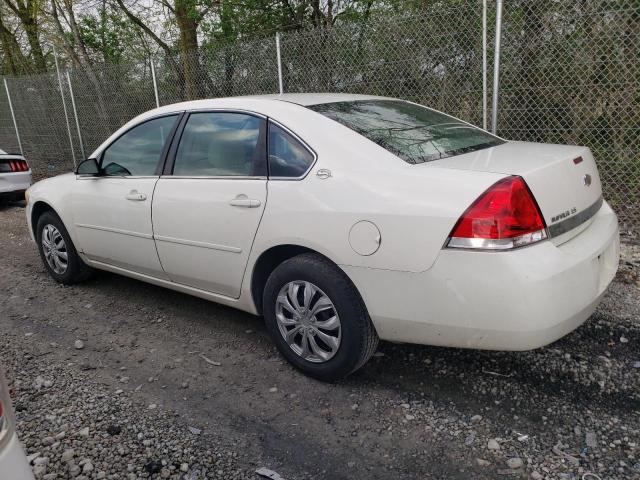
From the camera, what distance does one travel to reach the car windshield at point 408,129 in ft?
9.59

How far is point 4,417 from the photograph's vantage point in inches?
61.2

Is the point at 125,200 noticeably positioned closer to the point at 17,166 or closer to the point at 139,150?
the point at 139,150

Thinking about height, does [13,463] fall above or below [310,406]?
above

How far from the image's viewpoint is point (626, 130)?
524 cm

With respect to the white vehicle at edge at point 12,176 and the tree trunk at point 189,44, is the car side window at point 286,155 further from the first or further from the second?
the white vehicle at edge at point 12,176

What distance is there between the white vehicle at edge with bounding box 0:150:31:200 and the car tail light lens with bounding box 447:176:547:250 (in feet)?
28.0

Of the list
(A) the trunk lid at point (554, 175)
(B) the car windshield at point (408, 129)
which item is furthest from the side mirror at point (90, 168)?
(A) the trunk lid at point (554, 175)

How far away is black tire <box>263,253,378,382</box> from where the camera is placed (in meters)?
2.79

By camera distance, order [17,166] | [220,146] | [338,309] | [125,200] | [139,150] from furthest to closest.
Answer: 1. [17,166]
2. [139,150]
3. [125,200]
4. [220,146]
5. [338,309]

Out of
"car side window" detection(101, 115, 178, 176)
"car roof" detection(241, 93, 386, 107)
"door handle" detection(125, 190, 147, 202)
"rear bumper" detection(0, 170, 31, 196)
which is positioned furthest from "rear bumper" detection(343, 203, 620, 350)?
"rear bumper" detection(0, 170, 31, 196)

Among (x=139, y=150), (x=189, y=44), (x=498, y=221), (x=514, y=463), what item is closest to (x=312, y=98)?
(x=139, y=150)

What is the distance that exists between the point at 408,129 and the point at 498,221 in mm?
1033

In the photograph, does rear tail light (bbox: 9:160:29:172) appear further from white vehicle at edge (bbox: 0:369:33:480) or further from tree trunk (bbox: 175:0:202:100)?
white vehicle at edge (bbox: 0:369:33:480)

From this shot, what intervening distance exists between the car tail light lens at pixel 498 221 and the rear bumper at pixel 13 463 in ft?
5.86
